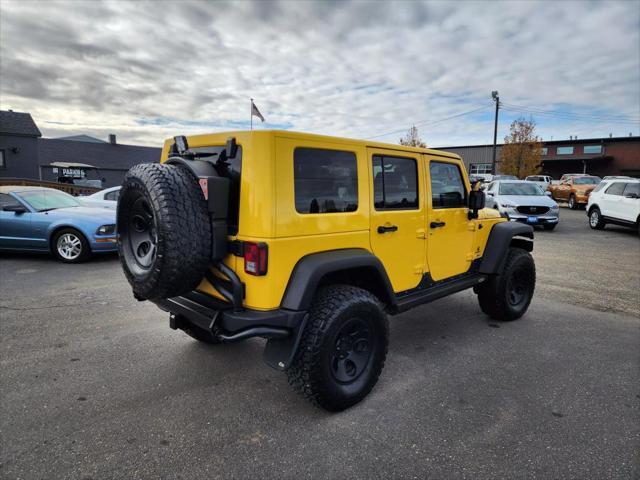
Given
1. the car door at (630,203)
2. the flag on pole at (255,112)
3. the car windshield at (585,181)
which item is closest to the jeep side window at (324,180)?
the flag on pole at (255,112)

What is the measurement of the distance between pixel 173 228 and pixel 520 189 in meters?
13.4

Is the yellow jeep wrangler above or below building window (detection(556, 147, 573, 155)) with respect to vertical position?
below

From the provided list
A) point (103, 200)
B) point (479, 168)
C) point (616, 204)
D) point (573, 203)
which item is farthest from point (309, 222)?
point (479, 168)

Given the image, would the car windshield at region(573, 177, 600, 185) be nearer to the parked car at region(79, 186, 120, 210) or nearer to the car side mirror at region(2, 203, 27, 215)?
the parked car at region(79, 186, 120, 210)

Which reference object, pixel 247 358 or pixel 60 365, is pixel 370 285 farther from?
pixel 60 365

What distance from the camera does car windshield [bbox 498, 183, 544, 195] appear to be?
43.0 feet

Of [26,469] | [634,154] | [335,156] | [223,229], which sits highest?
[634,154]

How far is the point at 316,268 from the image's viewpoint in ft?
8.47

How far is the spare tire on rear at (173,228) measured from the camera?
7.76 ft

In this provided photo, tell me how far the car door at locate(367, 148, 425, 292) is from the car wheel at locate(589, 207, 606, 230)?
12655mm

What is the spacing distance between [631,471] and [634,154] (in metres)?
43.9

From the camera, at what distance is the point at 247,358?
362 cm

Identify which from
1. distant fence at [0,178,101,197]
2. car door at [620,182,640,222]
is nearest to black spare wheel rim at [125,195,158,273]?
car door at [620,182,640,222]

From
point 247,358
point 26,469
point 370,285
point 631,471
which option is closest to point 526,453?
point 631,471
